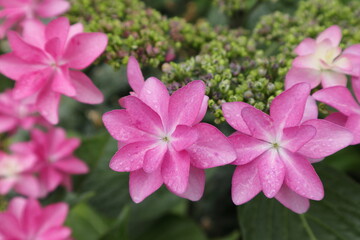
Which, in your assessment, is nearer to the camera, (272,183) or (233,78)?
(272,183)

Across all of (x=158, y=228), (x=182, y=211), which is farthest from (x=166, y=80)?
(x=182, y=211)

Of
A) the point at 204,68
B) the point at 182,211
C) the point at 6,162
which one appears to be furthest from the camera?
the point at 182,211

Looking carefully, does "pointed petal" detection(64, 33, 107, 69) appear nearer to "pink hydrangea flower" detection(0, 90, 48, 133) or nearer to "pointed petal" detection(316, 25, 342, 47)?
"pointed petal" detection(316, 25, 342, 47)

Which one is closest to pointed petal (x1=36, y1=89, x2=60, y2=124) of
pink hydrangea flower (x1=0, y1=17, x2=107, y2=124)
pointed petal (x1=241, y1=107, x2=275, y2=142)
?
pink hydrangea flower (x1=0, y1=17, x2=107, y2=124)

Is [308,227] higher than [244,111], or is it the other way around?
[244,111]

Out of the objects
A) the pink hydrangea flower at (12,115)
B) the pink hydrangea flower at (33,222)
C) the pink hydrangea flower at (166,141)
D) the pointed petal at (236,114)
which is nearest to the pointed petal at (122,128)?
the pink hydrangea flower at (166,141)

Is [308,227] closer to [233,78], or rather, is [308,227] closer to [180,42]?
[233,78]

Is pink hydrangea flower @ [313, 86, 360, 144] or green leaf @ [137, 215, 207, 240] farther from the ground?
pink hydrangea flower @ [313, 86, 360, 144]

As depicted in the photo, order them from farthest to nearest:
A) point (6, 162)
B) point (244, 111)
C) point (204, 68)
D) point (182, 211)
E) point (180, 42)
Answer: point (182, 211) → point (6, 162) → point (180, 42) → point (204, 68) → point (244, 111)
